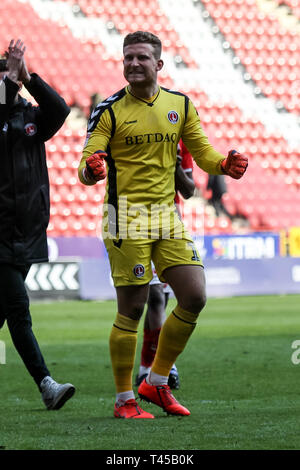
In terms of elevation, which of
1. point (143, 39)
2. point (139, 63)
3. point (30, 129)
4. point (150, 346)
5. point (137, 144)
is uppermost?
point (143, 39)

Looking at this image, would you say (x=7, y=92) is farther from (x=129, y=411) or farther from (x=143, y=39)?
(x=129, y=411)

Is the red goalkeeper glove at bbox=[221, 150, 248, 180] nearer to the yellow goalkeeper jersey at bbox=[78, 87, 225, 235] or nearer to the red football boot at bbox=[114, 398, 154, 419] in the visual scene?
the yellow goalkeeper jersey at bbox=[78, 87, 225, 235]

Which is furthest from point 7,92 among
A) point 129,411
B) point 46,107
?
point 129,411

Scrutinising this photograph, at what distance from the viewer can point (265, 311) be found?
43.1ft

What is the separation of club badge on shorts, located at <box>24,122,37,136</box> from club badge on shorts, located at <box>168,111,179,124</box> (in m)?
0.85

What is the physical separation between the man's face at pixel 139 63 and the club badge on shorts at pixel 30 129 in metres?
0.73

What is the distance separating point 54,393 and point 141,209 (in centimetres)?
117

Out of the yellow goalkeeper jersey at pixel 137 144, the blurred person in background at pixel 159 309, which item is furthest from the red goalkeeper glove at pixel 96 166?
the blurred person in background at pixel 159 309

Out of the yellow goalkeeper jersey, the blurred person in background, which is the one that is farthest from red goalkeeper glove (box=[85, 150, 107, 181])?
the blurred person in background

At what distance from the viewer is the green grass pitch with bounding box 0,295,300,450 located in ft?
12.7

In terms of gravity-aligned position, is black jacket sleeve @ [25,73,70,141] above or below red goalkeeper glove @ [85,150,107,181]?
above

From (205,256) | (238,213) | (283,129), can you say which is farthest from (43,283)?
(283,129)

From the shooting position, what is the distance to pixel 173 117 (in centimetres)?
484
